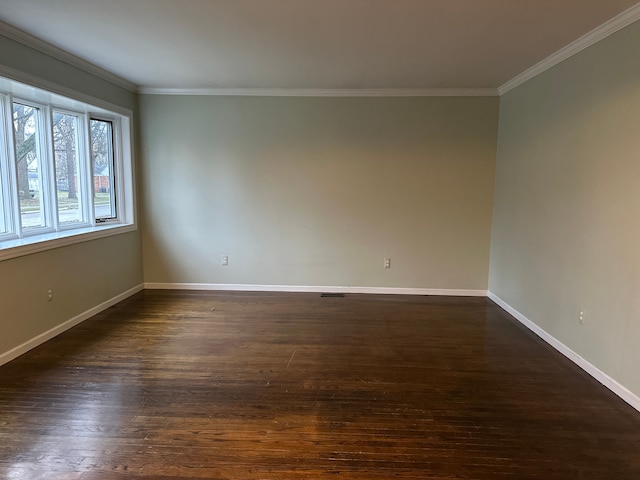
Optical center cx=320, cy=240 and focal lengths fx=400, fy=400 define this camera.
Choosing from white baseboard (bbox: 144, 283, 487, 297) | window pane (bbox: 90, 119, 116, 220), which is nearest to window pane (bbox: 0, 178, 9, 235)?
window pane (bbox: 90, 119, 116, 220)

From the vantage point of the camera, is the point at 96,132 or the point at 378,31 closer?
the point at 378,31

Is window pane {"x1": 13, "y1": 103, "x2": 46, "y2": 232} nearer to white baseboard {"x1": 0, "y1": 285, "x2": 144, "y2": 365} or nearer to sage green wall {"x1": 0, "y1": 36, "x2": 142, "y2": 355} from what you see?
sage green wall {"x1": 0, "y1": 36, "x2": 142, "y2": 355}

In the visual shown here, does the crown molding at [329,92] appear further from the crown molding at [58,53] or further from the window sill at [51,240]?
the window sill at [51,240]

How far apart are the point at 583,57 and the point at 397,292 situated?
3.02 metres

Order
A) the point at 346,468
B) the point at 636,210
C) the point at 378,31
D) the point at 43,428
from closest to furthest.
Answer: the point at 346,468 → the point at 43,428 → the point at 636,210 → the point at 378,31

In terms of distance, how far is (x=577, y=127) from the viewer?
3088 mm

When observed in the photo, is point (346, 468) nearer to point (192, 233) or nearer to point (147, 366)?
point (147, 366)

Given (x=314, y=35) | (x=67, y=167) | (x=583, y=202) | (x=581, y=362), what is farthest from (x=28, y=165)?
(x=581, y=362)

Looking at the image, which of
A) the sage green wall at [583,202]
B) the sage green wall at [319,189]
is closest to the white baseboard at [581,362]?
the sage green wall at [583,202]

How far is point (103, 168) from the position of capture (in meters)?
4.57

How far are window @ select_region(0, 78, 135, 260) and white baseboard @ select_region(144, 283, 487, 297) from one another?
0.94 meters

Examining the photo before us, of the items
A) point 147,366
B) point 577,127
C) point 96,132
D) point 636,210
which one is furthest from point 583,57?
point 96,132

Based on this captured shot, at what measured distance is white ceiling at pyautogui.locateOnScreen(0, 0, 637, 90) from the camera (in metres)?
2.46

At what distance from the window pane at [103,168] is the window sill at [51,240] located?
0.83ft
